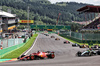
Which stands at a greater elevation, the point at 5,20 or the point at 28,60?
the point at 5,20

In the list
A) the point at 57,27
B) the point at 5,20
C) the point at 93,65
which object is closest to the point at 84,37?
the point at 93,65

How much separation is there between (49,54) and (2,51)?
7359 millimetres

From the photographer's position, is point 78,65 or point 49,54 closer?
point 78,65

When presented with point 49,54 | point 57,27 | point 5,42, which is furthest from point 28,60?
point 57,27

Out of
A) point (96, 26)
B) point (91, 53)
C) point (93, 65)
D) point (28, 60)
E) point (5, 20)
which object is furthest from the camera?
point (5, 20)

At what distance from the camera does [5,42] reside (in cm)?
3012

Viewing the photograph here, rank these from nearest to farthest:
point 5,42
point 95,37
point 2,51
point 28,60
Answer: point 28,60 → point 2,51 → point 5,42 → point 95,37

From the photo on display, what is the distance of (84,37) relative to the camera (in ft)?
180

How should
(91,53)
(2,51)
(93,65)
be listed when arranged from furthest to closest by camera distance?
(2,51)
(91,53)
(93,65)

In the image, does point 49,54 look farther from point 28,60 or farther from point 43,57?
point 28,60

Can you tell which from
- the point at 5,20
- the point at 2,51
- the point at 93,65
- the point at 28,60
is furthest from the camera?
the point at 5,20

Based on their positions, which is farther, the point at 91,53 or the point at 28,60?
the point at 91,53

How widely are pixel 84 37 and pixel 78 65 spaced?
3907cm

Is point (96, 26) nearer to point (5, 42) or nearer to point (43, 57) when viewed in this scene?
point (5, 42)
